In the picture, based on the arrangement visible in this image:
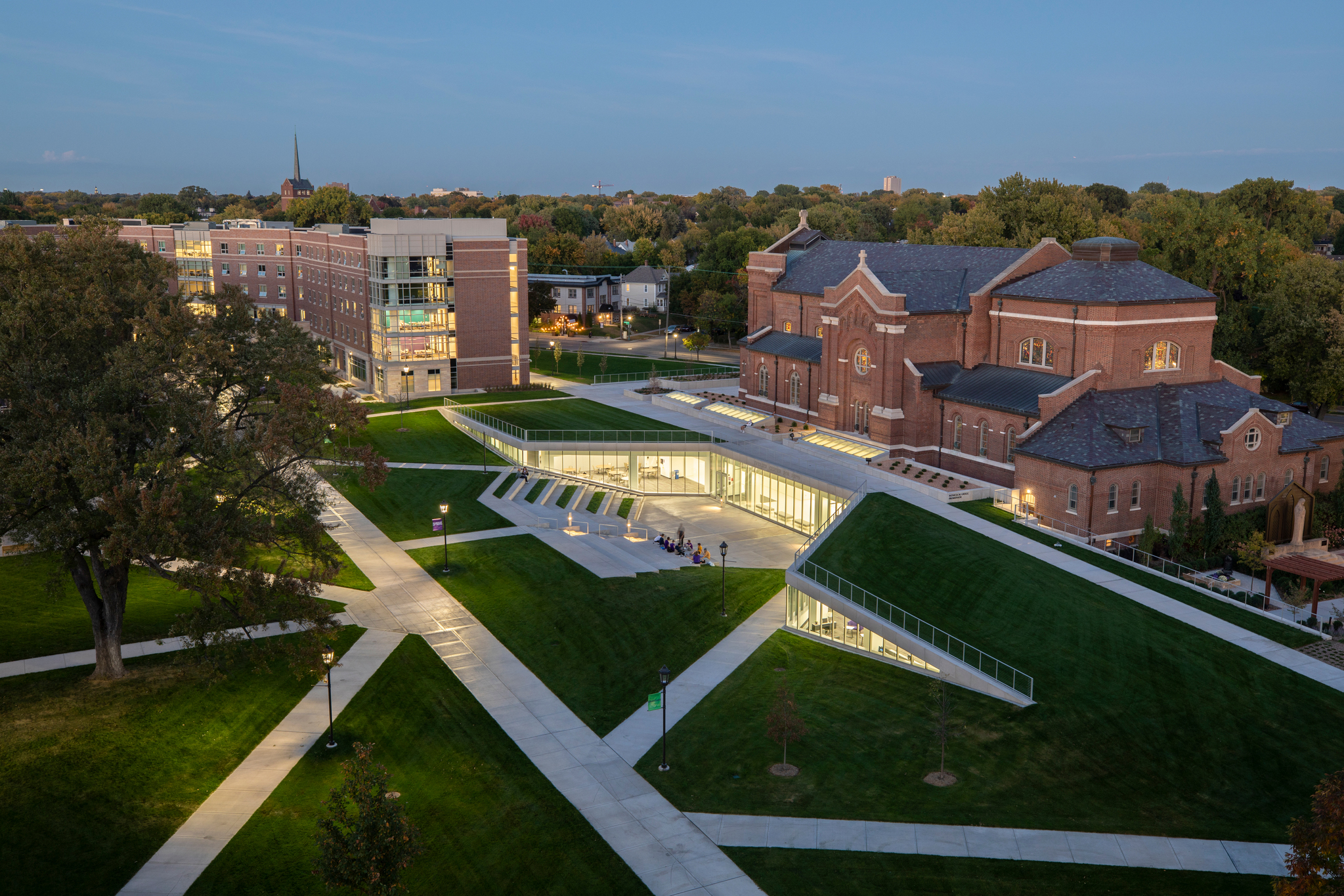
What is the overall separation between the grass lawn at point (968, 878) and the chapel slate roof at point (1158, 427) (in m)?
26.9

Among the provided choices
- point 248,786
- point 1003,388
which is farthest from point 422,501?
point 1003,388

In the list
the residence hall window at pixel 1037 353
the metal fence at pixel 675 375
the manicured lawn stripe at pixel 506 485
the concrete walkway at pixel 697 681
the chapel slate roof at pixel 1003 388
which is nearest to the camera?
the concrete walkway at pixel 697 681

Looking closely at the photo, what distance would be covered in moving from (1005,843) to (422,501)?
4113 cm

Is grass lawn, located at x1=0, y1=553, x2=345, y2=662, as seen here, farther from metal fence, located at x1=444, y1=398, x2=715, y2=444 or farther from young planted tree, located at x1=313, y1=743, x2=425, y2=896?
metal fence, located at x1=444, y1=398, x2=715, y2=444

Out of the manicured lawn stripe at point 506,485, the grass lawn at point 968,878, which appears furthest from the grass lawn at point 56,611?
the grass lawn at point 968,878

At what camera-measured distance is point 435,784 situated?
28578mm

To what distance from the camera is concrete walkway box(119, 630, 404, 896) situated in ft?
79.7

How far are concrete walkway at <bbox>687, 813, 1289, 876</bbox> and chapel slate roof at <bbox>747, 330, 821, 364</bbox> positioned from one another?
4660cm

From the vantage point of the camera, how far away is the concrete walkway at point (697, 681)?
1238 inches

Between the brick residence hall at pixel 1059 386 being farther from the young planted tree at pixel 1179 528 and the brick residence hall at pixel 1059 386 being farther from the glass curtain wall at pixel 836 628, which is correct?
the glass curtain wall at pixel 836 628

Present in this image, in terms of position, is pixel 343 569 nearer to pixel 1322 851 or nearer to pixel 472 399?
pixel 472 399

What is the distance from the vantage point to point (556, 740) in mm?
31406

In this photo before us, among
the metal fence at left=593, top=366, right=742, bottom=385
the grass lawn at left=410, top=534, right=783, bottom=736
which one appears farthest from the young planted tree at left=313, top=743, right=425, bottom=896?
the metal fence at left=593, top=366, right=742, bottom=385

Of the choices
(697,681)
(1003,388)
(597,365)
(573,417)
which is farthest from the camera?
(597,365)
